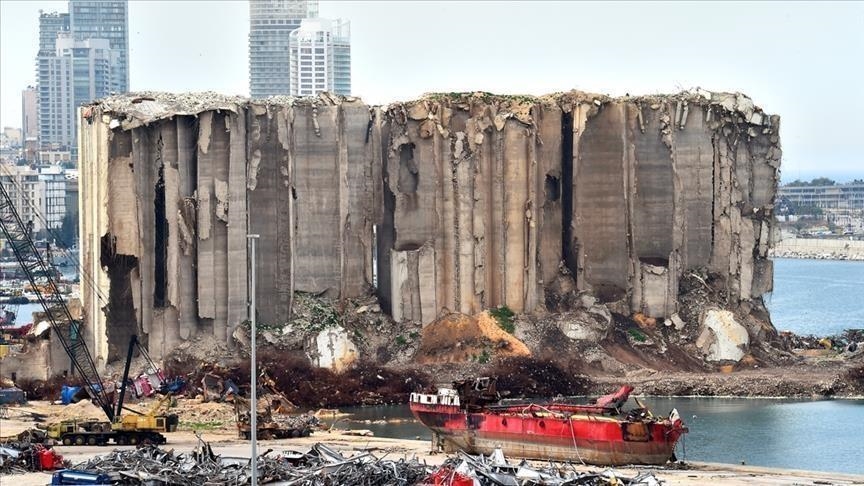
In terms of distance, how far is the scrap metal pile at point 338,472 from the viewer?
45.8 metres

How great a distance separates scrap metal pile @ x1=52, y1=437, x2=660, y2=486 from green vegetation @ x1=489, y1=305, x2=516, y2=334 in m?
30.3

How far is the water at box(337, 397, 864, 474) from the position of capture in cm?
5827

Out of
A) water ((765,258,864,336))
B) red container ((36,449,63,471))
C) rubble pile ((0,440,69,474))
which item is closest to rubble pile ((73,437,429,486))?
red container ((36,449,63,471))

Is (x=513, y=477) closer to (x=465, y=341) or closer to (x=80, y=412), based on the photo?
(x=80, y=412)

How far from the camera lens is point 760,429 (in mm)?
64938

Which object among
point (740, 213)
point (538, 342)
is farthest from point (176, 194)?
point (740, 213)

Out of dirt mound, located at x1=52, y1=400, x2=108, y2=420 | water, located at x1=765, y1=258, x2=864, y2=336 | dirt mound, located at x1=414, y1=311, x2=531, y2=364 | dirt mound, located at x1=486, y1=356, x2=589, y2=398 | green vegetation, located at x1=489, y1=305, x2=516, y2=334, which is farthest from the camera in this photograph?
water, located at x1=765, y1=258, x2=864, y2=336

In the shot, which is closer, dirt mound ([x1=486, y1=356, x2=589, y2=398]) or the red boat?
the red boat

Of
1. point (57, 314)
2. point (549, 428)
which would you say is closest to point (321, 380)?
point (57, 314)

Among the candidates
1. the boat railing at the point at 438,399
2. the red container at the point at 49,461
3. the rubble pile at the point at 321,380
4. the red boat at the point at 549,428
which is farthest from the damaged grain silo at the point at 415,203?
the red container at the point at 49,461

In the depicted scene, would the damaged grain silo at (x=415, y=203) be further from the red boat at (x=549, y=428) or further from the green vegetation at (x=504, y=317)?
the red boat at (x=549, y=428)

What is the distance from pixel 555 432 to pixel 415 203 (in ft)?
83.6

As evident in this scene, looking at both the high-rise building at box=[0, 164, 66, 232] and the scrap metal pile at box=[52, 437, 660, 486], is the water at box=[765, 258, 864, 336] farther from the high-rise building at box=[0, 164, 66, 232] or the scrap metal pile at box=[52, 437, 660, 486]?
the high-rise building at box=[0, 164, 66, 232]

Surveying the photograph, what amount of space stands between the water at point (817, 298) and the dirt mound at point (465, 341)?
17.7m
